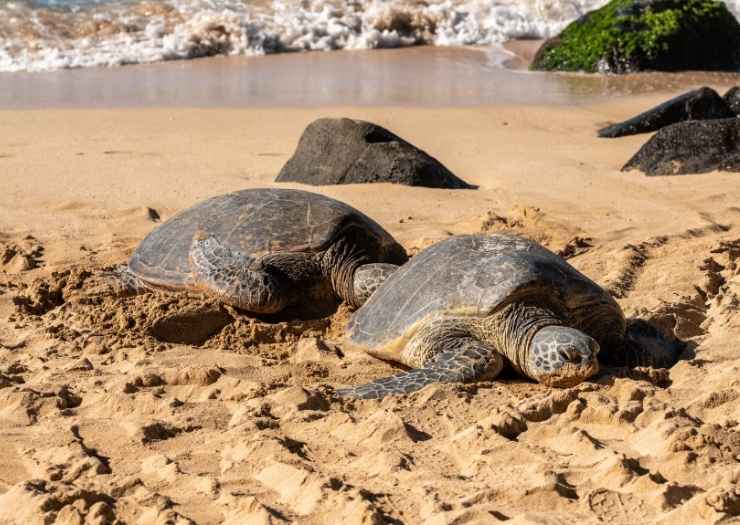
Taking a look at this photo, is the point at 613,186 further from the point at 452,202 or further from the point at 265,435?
the point at 265,435

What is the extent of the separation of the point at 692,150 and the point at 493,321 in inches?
169

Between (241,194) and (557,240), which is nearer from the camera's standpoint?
(241,194)

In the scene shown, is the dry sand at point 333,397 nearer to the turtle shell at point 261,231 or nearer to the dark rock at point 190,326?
the dark rock at point 190,326

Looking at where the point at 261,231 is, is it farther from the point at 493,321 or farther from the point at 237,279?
the point at 493,321

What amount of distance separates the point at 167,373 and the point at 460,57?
11085 millimetres

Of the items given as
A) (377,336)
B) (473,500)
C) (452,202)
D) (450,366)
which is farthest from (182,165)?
(473,500)

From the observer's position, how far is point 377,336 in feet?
14.5

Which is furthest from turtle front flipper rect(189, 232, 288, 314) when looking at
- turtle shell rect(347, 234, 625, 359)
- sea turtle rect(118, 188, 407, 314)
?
turtle shell rect(347, 234, 625, 359)

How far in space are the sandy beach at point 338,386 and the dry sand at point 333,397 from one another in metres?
0.01

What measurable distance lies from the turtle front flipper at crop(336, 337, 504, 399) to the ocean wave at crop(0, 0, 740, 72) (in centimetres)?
1054

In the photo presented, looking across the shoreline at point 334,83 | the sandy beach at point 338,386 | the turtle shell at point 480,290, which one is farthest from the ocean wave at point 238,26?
the turtle shell at point 480,290

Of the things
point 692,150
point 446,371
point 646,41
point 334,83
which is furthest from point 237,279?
point 646,41

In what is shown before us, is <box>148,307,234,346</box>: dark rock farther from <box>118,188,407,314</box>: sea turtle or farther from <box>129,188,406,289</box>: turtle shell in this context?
<box>129,188,406,289</box>: turtle shell

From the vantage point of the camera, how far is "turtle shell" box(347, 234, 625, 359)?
13.6ft
